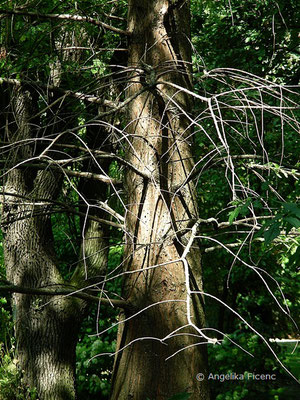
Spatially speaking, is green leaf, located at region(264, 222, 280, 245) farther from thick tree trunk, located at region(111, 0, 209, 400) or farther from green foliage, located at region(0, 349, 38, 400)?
green foliage, located at region(0, 349, 38, 400)

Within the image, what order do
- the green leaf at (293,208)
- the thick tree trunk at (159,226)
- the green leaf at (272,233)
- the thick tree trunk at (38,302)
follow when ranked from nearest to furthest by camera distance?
1. the green leaf at (293,208)
2. the green leaf at (272,233)
3. the thick tree trunk at (159,226)
4. the thick tree trunk at (38,302)

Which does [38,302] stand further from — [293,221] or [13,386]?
[293,221]

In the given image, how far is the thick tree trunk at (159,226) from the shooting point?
102 inches

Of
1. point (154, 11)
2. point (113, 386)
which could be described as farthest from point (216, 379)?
point (154, 11)

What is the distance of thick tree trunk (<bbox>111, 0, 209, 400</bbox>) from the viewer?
8.54 ft

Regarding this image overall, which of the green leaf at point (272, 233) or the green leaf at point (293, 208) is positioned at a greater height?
the green leaf at point (293, 208)

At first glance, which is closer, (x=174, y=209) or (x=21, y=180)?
(x=174, y=209)

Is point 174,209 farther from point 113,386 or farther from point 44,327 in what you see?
point 44,327

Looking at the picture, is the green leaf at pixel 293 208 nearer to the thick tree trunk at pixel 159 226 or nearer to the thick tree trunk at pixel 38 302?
the thick tree trunk at pixel 159 226

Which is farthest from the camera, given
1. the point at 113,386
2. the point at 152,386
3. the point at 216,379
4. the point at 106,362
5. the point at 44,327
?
the point at 106,362

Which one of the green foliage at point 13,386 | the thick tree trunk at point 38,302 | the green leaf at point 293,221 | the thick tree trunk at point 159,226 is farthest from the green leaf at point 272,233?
the green foliage at point 13,386

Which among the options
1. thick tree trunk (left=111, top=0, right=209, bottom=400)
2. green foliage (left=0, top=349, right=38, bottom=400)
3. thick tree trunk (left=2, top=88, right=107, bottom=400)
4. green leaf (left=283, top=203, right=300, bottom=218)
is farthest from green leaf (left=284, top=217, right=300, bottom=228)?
green foliage (left=0, top=349, right=38, bottom=400)

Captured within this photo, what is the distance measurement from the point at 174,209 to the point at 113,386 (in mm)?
1014

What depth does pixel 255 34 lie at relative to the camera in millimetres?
6898
